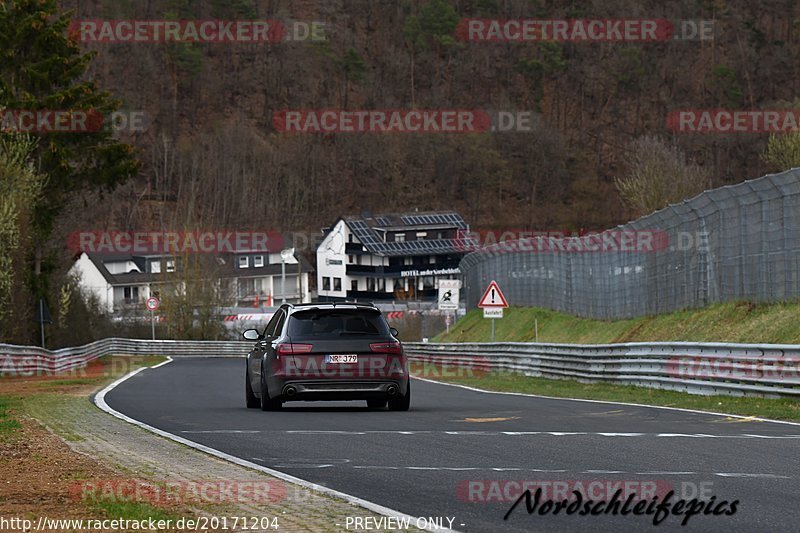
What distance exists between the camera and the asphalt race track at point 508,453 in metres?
8.85

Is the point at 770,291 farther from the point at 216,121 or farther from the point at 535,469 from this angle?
the point at 216,121

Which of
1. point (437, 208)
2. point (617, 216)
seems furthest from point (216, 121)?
point (617, 216)

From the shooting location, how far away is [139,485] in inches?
399

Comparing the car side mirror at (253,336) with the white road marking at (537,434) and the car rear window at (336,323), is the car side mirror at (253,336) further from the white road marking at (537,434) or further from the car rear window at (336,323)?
the white road marking at (537,434)

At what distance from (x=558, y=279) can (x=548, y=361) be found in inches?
489

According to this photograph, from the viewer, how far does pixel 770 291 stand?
27.2 meters

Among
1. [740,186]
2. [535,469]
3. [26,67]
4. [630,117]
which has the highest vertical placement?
[630,117]

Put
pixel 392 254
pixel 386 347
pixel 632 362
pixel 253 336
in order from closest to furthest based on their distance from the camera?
pixel 386 347 < pixel 253 336 < pixel 632 362 < pixel 392 254

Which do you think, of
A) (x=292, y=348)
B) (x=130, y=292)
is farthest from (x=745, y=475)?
(x=130, y=292)

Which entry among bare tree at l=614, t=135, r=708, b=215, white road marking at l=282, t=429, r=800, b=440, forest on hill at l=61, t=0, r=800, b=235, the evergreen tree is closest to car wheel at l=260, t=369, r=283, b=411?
white road marking at l=282, t=429, r=800, b=440

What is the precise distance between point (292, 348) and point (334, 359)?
597 millimetres

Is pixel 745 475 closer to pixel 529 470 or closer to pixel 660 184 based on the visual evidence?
pixel 529 470

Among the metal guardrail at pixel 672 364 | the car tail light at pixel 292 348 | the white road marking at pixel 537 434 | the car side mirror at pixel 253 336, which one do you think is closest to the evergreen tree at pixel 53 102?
the metal guardrail at pixel 672 364

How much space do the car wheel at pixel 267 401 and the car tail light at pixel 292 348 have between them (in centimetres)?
67
